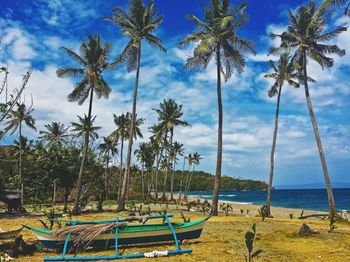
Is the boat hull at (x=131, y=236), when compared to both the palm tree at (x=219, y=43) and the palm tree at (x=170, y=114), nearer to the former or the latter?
the palm tree at (x=219, y=43)

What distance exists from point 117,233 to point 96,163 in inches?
1265

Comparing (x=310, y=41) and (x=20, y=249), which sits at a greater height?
(x=310, y=41)

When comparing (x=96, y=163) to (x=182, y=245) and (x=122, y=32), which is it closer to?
(x=122, y=32)

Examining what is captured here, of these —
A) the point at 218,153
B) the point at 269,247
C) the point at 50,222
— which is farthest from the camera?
the point at 218,153

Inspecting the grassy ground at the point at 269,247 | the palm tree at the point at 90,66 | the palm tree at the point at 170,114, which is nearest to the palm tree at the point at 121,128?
the palm tree at the point at 170,114

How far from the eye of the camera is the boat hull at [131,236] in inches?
405

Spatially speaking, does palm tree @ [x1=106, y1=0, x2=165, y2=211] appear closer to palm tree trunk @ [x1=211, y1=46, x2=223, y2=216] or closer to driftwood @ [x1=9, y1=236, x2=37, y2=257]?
palm tree trunk @ [x1=211, y1=46, x2=223, y2=216]

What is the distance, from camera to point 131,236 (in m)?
10.5

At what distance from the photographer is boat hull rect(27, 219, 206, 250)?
1028 cm

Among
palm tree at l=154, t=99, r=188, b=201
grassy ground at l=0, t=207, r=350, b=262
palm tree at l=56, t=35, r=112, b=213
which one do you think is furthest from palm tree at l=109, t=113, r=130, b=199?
grassy ground at l=0, t=207, r=350, b=262

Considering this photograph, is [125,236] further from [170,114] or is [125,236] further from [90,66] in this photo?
[170,114]

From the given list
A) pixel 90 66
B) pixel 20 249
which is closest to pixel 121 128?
pixel 90 66

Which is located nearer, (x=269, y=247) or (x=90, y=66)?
(x=269, y=247)

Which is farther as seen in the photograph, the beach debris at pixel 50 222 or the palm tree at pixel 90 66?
the palm tree at pixel 90 66
